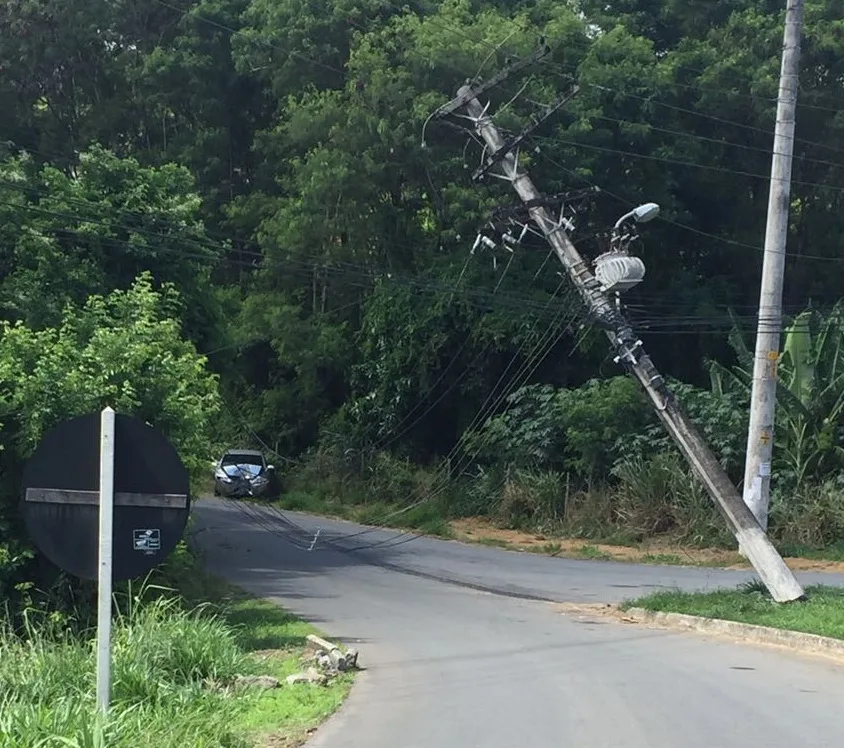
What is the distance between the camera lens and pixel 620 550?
2767cm

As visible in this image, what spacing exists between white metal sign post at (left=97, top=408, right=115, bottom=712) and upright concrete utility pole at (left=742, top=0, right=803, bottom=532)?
49.0ft

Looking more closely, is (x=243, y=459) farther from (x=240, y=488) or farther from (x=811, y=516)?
(x=811, y=516)

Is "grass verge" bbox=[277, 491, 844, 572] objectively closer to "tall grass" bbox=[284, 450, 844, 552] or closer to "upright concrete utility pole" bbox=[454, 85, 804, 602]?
"tall grass" bbox=[284, 450, 844, 552]

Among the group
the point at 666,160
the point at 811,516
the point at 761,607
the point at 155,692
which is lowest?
the point at 761,607

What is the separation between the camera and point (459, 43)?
3222cm

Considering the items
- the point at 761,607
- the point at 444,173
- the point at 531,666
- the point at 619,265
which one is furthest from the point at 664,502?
the point at 531,666

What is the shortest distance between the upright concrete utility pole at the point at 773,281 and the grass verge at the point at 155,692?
10736 millimetres

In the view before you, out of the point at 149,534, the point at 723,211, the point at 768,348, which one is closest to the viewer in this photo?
the point at 149,534

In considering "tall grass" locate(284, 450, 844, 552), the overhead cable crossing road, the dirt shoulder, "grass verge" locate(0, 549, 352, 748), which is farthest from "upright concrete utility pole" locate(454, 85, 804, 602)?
"tall grass" locate(284, 450, 844, 552)

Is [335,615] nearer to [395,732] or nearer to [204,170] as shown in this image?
[395,732]

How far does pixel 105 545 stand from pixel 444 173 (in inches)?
1099

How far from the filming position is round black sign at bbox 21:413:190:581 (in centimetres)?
660

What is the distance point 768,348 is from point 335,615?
8764 mm

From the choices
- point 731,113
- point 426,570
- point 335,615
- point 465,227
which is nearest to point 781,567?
point 335,615
